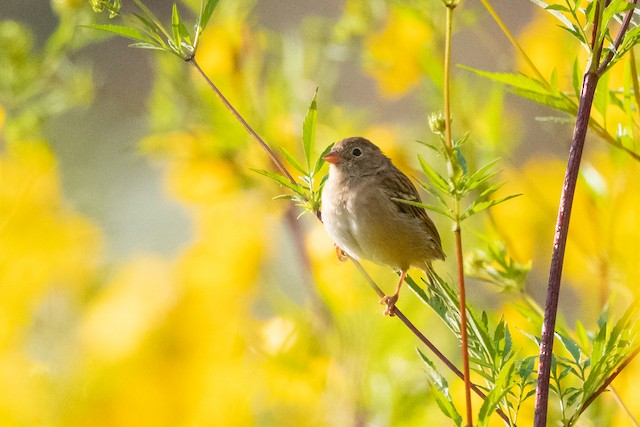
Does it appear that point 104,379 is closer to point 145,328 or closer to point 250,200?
point 145,328

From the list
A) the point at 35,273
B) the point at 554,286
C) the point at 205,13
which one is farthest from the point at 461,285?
the point at 35,273

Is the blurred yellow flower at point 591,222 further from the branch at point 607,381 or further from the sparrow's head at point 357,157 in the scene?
the branch at point 607,381

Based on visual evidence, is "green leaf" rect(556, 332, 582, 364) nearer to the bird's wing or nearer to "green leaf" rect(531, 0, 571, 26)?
"green leaf" rect(531, 0, 571, 26)

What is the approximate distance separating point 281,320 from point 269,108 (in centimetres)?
40

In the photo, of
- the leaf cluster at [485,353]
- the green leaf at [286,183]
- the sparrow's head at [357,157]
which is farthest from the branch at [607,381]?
the sparrow's head at [357,157]

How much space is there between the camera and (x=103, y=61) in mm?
3605

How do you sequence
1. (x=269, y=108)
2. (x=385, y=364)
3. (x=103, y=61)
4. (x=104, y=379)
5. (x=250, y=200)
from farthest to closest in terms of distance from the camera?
(x=103, y=61) → (x=250, y=200) → (x=269, y=108) → (x=385, y=364) → (x=104, y=379)

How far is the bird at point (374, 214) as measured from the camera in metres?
1.30

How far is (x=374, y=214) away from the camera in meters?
1.39

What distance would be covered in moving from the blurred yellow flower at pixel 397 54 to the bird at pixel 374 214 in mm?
117

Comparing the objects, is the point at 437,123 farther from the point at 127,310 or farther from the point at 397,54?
the point at 397,54

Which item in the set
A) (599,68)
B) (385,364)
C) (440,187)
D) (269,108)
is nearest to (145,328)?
(440,187)

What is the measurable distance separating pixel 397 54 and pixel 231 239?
0.40 meters

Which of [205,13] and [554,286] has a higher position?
[205,13]
